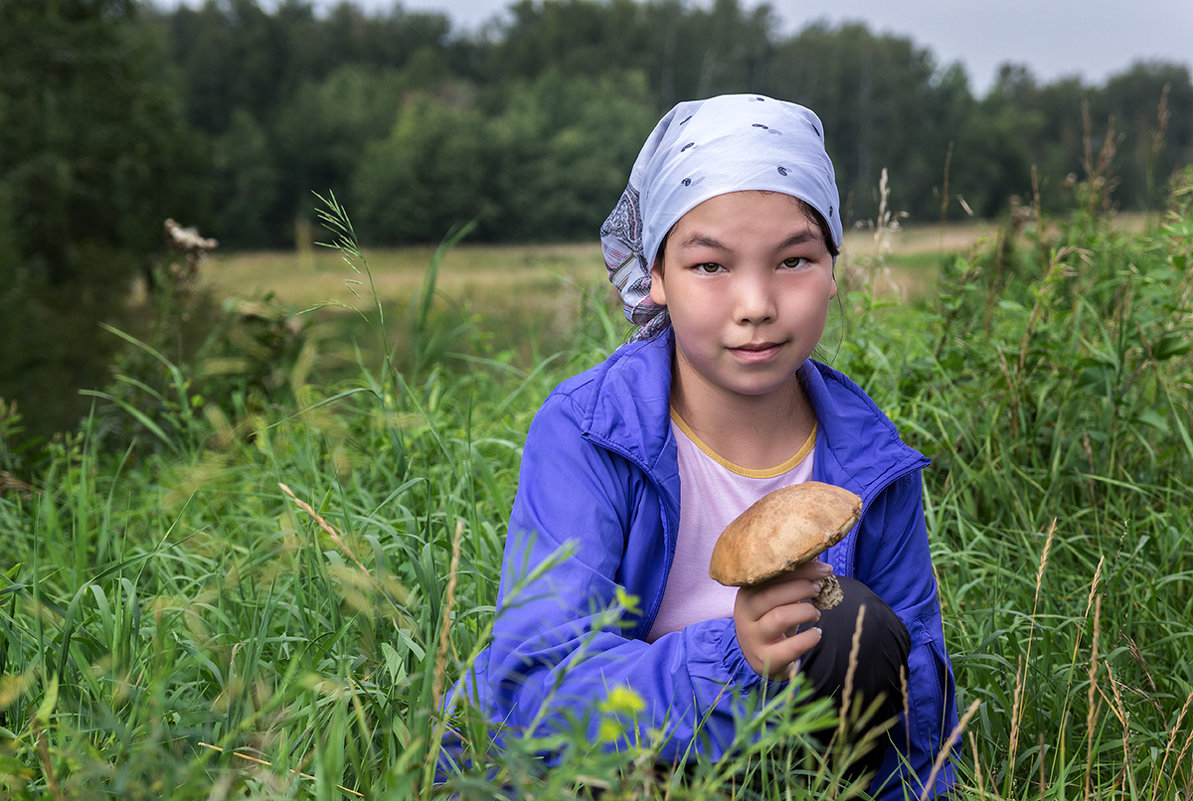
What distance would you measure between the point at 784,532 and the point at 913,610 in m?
0.64

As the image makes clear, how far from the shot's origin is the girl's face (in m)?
1.48

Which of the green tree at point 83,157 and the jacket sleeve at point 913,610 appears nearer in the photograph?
the jacket sleeve at point 913,610

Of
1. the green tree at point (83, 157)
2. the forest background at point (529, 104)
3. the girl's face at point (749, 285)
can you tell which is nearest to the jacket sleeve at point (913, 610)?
the girl's face at point (749, 285)

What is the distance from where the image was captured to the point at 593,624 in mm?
1177

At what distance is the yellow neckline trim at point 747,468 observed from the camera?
5.52 ft

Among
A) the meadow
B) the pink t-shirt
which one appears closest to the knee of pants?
the meadow

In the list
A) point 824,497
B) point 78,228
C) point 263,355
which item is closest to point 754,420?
point 824,497

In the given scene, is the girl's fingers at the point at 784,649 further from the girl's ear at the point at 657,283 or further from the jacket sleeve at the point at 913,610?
the girl's ear at the point at 657,283

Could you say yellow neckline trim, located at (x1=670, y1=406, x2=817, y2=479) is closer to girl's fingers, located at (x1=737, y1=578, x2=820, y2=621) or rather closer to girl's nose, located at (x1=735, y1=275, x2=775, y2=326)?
girl's nose, located at (x1=735, y1=275, x2=775, y2=326)

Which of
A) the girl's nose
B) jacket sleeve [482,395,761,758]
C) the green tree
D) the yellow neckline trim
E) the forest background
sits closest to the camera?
jacket sleeve [482,395,761,758]

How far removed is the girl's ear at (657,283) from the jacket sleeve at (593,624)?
26cm

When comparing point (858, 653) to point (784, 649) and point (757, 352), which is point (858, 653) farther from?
point (757, 352)

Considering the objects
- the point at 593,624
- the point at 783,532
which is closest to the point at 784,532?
the point at 783,532

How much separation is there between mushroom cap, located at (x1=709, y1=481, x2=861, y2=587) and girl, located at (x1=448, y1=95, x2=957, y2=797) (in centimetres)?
7
